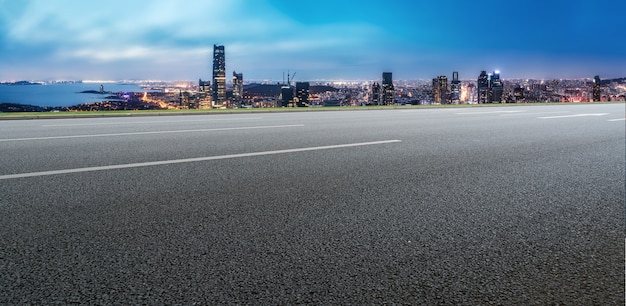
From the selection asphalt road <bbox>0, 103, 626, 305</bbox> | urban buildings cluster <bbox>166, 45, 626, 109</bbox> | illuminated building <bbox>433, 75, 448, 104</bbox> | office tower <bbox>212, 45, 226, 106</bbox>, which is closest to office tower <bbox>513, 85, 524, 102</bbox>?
urban buildings cluster <bbox>166, 45, 626, 109</bbox>

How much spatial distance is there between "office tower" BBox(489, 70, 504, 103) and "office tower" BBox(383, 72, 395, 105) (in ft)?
29.4

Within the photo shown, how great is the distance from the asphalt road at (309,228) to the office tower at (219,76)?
230 ft

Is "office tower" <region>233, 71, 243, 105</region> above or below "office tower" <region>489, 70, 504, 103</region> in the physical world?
above

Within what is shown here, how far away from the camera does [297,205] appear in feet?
11.5

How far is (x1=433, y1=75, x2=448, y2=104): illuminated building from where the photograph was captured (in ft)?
187

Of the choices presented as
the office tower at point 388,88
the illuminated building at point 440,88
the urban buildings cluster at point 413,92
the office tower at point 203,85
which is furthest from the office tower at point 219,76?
the illuminated building at point 440,88

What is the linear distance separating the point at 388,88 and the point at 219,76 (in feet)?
170

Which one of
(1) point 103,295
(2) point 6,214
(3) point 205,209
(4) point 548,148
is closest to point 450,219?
(3) point 205,209

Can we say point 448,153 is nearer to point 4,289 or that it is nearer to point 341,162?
point 341,162

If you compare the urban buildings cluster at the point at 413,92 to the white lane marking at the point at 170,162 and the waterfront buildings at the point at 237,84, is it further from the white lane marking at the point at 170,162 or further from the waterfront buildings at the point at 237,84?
the white lane marking at the point at 170,162

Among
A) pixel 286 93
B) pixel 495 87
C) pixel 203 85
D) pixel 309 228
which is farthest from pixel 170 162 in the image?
pixel 203 85

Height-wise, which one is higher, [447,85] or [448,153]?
[447,85]

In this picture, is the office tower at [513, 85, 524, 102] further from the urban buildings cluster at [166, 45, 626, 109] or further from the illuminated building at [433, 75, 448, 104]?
the illuminated building at [433, 75, 448, 104]

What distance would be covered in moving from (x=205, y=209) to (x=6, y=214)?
1.42 meters
